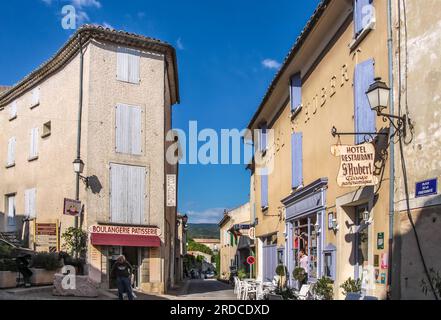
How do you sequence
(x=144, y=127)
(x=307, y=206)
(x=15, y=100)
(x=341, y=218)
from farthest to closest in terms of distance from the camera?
1. (x=15, y=100)
2. (x=144, y=127)
3. (x=307, y=206)
4. (x=341, y=218)

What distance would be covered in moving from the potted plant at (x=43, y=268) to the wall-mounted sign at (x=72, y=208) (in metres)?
1.68

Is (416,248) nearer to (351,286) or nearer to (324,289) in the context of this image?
(351,286)

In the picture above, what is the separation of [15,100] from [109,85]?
24.4 feet

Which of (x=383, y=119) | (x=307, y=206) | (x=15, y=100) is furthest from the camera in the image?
(x=15, y=100)

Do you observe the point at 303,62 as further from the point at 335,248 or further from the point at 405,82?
the point at 405,82

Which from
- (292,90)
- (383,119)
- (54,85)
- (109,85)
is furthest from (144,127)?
(383,119)

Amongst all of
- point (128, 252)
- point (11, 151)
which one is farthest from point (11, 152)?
point (128, 252)

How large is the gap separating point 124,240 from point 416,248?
13.2 meters

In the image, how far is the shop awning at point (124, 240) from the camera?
19.8m

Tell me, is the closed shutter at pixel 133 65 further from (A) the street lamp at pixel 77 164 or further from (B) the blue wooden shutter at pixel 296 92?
(B) the blue wooden shutter at pixel 296 92

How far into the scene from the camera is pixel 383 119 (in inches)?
393

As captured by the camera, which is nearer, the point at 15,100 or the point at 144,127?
the point at 144,127

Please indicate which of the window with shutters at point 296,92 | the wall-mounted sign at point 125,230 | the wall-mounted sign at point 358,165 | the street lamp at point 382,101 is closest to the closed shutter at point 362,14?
the street lamp at point 382,101

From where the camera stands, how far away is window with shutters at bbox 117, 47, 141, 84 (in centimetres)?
2148
